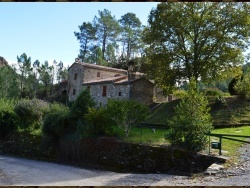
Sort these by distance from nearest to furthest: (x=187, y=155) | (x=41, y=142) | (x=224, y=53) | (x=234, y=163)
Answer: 1. (x=234, y=163)
2. (x=187, y=155)
3. (x=41, y=142)
4. (x=224, y=53)

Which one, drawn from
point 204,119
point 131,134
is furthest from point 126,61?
point 204,119

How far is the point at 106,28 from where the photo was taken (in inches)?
1922

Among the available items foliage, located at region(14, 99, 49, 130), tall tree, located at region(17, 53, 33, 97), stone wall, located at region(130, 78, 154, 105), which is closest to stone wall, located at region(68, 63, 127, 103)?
tall tree, located at region(17, 53, 33, 97)

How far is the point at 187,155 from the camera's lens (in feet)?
40.9

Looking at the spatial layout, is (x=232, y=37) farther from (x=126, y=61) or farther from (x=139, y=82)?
(x=126, y=61)

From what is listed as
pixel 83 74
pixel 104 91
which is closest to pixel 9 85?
pixel 83 74

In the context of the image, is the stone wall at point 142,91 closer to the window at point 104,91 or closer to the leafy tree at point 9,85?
the window at point 104,91

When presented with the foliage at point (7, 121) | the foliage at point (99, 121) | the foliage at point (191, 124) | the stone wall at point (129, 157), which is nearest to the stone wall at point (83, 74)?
the foliage at point (7, 121)

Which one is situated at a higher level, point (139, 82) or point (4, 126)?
point (139, 82)

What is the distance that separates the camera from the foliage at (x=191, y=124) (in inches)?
500

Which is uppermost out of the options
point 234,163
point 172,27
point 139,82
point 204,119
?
point 172,27

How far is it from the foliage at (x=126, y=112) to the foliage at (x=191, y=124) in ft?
9.64

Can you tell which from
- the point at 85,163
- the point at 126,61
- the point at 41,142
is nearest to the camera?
the point at 85,163

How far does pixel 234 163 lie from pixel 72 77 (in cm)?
3177
